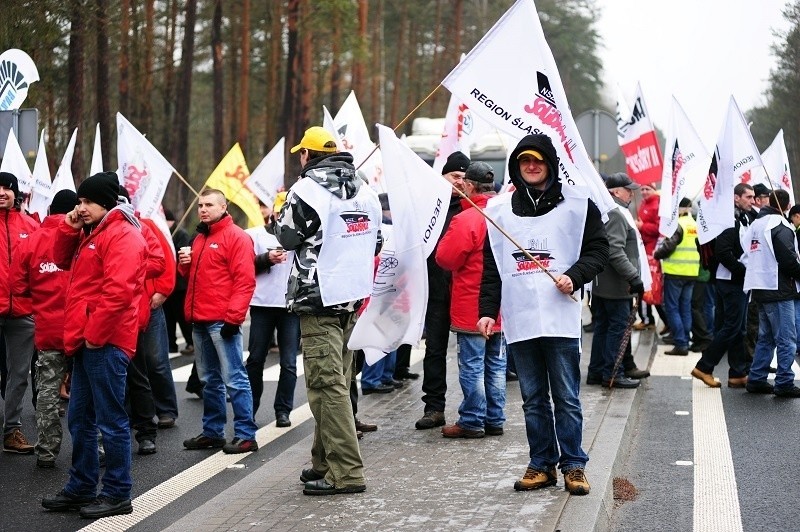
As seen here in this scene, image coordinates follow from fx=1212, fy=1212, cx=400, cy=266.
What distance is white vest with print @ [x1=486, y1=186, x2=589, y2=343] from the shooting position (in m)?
6.73

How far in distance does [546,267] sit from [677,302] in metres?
8.61

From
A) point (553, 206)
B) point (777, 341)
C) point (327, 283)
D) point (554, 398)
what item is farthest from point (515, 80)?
point (777, 341)

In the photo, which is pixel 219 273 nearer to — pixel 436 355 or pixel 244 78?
pixel 436 355

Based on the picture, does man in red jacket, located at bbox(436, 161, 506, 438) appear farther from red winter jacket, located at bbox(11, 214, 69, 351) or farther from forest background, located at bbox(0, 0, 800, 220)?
forest background, located at bbox(0, 0, 800, 220)

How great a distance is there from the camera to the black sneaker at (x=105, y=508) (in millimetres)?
6904

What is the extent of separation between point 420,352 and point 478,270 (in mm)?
6354

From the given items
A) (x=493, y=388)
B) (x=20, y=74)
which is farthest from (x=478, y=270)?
(x=20, y=74)

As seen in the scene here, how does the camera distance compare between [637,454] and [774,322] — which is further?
[774,322]

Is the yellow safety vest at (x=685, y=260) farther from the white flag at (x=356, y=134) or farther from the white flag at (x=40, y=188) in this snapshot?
the white flag at (x=40, y=188)

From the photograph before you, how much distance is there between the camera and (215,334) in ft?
29.1

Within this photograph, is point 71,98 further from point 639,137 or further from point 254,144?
point 254,144

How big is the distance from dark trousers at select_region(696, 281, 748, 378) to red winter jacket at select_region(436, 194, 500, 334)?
11.6ft

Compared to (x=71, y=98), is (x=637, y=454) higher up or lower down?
lower down

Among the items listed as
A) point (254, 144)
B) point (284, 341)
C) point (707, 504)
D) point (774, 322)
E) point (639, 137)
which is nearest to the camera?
point (707, 504)
